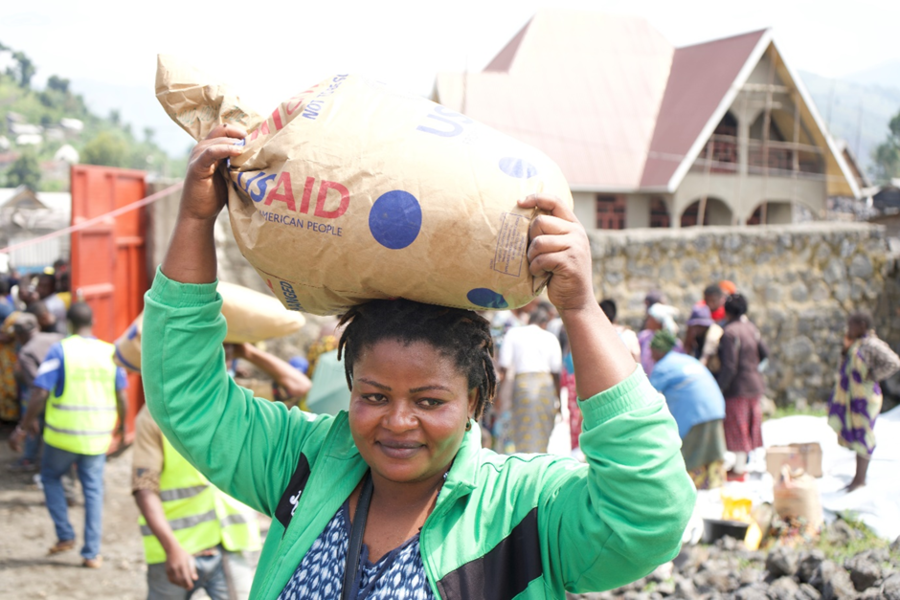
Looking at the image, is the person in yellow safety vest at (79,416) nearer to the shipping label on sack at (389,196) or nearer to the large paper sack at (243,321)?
the large paper sack at (243,321)

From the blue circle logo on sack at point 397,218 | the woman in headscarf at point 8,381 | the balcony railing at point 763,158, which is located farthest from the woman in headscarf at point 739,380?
the woman in headscarf at point 8,381

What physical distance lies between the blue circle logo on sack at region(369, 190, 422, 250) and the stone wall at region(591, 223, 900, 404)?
26.3 ft

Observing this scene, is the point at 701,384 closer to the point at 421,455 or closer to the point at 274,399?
the point at 274,399

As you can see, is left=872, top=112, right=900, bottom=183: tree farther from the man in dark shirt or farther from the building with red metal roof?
the man in dark shirt

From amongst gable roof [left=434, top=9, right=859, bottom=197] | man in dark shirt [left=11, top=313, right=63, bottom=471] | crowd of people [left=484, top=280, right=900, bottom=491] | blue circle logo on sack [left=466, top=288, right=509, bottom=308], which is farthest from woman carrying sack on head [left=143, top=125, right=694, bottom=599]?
gable roof [left=434, top=9, right=859, bottom=197]

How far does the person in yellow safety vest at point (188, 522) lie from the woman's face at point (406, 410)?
1.94m

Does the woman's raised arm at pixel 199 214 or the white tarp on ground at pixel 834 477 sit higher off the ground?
the woman's raised arm at pixel 199 214

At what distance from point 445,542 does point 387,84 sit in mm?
918

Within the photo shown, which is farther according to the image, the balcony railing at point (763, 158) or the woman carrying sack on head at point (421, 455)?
the balcony railing at point (763, 158)

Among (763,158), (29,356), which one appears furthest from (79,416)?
(763,158)

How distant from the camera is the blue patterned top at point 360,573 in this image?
4.66 feet

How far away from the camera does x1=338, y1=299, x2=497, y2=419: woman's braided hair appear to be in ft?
4.99

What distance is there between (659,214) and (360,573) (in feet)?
44.7

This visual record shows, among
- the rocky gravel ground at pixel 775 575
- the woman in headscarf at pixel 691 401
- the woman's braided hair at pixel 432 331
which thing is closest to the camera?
the woman's braided hair at pixel 432 331
